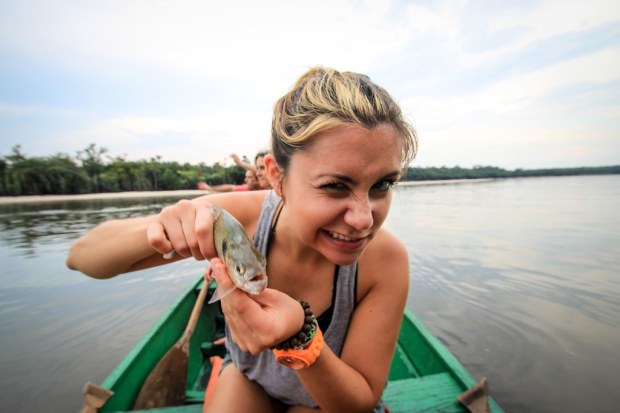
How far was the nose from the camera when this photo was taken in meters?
1.63

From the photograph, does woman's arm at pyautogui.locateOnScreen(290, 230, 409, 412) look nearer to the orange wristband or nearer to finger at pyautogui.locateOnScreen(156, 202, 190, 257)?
the orange wristband

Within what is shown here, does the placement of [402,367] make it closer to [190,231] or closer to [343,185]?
[343,185]

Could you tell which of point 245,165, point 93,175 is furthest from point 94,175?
point 245,165

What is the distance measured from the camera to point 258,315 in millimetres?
1381

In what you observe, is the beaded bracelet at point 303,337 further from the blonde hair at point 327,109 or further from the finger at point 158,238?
the blonde hair at point 327,109

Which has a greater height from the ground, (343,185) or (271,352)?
(343,185)

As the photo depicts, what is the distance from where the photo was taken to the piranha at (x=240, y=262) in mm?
1315

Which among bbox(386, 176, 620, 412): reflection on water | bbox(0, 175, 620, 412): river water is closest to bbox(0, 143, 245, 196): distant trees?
bbox(0, 175, 620, 412): river water

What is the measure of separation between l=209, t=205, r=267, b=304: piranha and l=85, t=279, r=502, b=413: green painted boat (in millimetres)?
2040

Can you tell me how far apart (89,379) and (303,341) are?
19.1 ft

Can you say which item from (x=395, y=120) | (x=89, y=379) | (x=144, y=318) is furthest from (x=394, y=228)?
(x=395, y=120)

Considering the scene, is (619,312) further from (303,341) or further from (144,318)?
(144,318)

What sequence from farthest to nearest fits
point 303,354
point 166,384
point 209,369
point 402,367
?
1. point 209,369
2. point 402,367
3. point 166,384
4. point 303,354

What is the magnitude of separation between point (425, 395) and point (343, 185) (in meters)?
2.48
